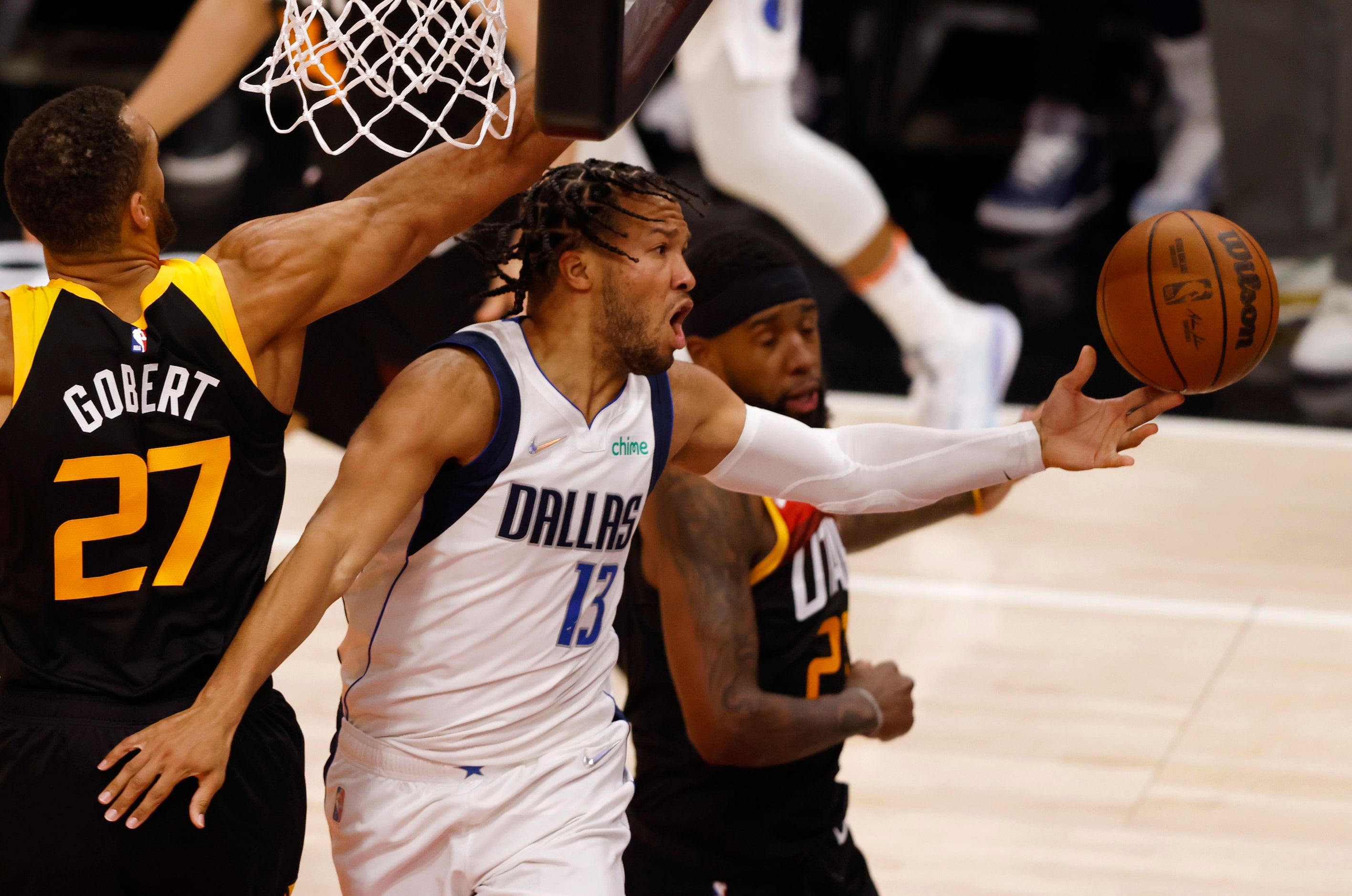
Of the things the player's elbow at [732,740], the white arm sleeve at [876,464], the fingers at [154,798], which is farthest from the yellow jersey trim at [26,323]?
the player's elbow at [732,740]

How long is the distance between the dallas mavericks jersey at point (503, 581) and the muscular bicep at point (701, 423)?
0.42 ft

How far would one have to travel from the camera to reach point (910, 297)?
6.57 metres

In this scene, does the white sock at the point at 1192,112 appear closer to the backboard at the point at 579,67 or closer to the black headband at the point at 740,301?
the black headband at the point at 740,301

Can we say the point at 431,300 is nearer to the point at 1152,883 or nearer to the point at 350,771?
the point at 350,771

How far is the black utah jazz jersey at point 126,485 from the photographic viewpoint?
2.37m

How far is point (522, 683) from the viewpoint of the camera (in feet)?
8.62

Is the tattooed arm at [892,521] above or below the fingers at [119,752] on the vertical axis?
below

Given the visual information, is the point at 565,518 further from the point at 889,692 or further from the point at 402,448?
the point at 889,692

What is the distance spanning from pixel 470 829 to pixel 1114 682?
9.54 feet

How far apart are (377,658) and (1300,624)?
3.74m

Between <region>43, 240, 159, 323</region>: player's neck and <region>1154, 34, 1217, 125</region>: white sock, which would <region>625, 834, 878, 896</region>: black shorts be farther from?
<region>1154, 34, 1217, 125</region>: white sock

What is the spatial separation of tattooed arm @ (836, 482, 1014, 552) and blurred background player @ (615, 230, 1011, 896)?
1 cm

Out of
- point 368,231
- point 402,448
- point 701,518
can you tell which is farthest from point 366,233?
point 701,518

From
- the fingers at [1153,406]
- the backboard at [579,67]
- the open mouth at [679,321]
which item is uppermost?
the backboard at [579,67]
